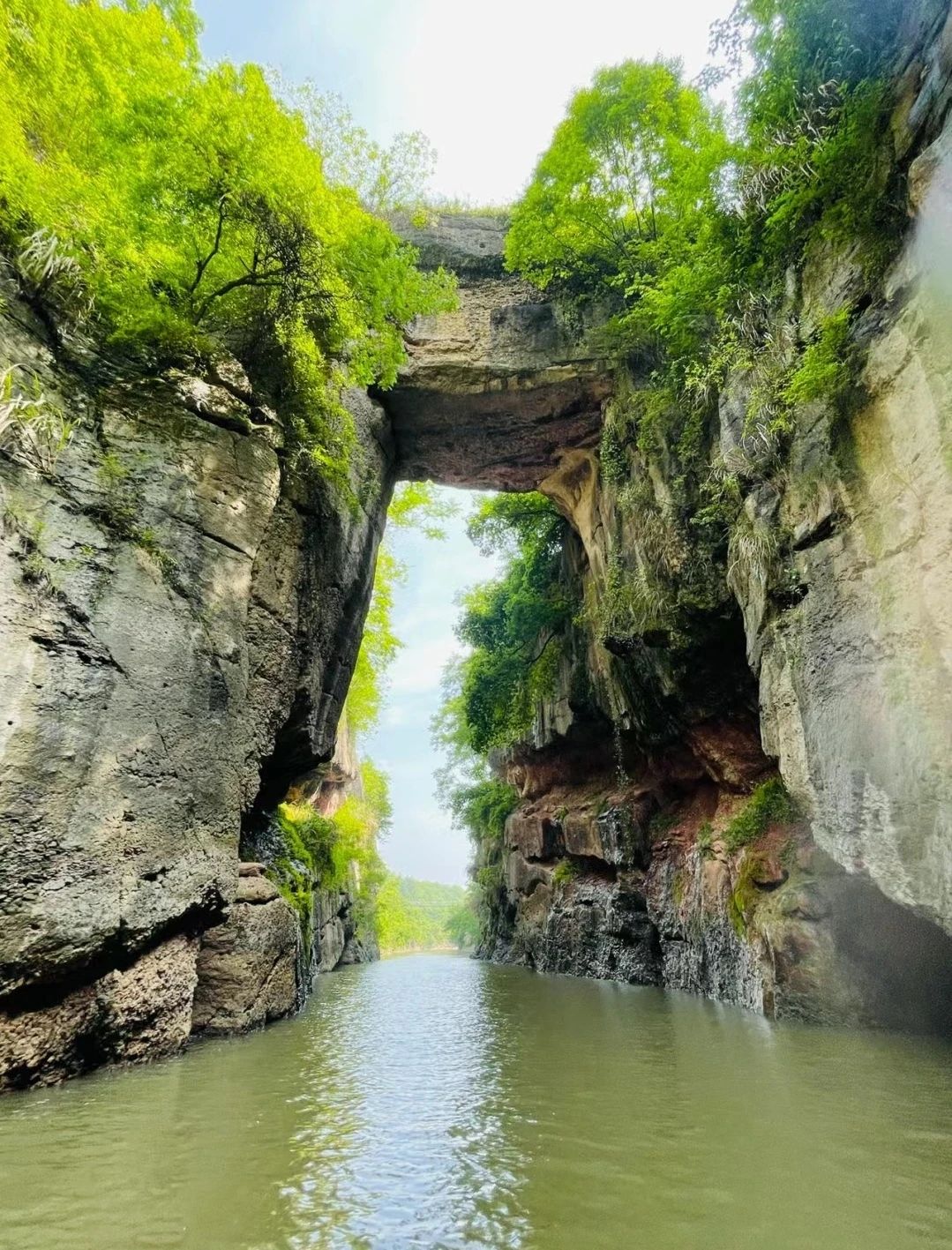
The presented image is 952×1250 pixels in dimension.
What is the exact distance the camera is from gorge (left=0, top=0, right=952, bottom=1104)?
5.63 meters

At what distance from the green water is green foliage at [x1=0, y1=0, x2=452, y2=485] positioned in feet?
25.5

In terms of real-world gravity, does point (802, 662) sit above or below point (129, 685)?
above

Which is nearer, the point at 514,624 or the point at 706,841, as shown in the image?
the point at 706,841

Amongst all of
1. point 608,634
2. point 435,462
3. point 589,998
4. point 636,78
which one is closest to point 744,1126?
point 589,998

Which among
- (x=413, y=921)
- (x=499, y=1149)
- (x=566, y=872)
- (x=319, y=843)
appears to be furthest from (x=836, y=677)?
(x=413, y=921)

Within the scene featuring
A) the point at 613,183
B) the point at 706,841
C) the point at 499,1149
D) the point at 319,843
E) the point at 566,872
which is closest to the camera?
the point at 499,1149

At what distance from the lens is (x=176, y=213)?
8.36 meters

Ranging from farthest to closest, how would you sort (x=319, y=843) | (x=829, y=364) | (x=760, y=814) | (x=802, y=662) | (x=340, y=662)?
(x=319, y=843)
(x=340, y=662)
(x=760, y=814)
(x=802, y=662)
(x=829, y=364)

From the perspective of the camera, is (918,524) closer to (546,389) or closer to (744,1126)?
(744,1126)

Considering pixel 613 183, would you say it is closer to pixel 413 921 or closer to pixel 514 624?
pixel 514 624

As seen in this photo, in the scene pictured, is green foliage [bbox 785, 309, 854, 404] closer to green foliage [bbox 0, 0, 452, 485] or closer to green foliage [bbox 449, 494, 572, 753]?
green foliage [bbox 0, 0, 452, 485]

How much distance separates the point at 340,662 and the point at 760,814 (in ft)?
24.9

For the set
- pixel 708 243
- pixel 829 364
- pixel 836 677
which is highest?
pixel 708 243

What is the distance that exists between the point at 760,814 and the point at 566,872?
9.12 m
